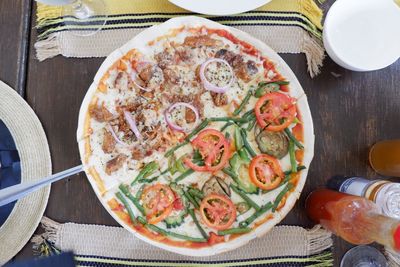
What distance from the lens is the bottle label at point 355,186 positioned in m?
1.24

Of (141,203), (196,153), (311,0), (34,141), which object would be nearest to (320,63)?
(311,0)

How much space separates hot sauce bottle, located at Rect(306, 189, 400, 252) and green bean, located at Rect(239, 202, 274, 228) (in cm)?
Result: 11

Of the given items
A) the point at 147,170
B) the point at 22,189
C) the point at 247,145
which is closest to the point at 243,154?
the point at 247,145

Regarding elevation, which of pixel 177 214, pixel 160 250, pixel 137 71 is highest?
pixel 137 71

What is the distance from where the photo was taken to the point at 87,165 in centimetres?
128

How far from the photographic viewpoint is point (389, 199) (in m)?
1.18

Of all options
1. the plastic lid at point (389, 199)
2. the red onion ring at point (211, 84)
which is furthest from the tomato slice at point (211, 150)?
the plastic lid at point (389, 199)

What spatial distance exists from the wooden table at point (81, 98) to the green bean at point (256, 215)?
9cm

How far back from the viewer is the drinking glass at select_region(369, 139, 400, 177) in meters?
1.27

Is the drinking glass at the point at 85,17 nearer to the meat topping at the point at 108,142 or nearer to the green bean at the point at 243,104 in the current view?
the meat topping at the point at 108,142

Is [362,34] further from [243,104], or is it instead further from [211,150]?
[211,150]

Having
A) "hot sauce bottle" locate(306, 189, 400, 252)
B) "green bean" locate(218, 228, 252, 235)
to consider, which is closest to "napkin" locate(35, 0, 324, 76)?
"hot sauce bottle" locate(306, 189, 400, 252)

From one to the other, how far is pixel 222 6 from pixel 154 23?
0.19 metres

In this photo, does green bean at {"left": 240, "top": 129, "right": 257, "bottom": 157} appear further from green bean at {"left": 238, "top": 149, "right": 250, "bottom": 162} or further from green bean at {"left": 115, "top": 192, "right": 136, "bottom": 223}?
green bean at {"left": 115, "top": 192, "right": 136, "bottom": 223}
